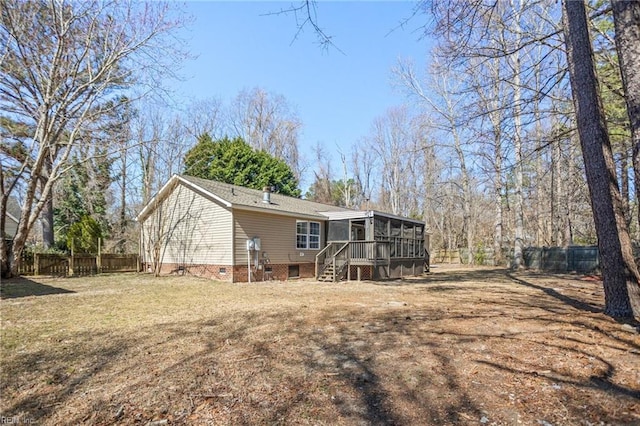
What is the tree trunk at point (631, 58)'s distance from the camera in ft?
14.2

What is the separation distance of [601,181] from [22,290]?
1340 centimetres

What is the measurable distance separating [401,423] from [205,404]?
5.35 ft

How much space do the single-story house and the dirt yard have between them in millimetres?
6380

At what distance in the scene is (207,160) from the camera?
25.2 m

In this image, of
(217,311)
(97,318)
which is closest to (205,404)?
(217,311)

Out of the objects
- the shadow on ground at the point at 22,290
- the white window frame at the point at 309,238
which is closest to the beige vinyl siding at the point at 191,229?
the white window frame at the point at 309,238

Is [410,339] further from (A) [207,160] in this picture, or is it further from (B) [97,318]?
(A) [207,160]

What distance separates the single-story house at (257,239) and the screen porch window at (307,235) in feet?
0.15

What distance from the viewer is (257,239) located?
13102 millimetres

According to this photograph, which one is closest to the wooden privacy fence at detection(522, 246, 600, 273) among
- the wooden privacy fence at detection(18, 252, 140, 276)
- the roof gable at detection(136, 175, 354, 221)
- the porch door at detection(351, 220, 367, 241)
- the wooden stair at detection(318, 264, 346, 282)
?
the porch door at detection(351, 220, 367, 241)

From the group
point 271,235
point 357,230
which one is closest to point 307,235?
point 271,235

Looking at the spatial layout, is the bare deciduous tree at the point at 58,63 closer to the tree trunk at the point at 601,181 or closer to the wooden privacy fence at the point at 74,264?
the wooden privacy fence at the point at 74,264

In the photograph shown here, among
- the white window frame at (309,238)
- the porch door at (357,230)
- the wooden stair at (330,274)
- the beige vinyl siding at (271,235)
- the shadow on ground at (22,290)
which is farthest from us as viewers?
the porch door at (357,230)

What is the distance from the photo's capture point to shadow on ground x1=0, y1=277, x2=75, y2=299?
28.5ft
